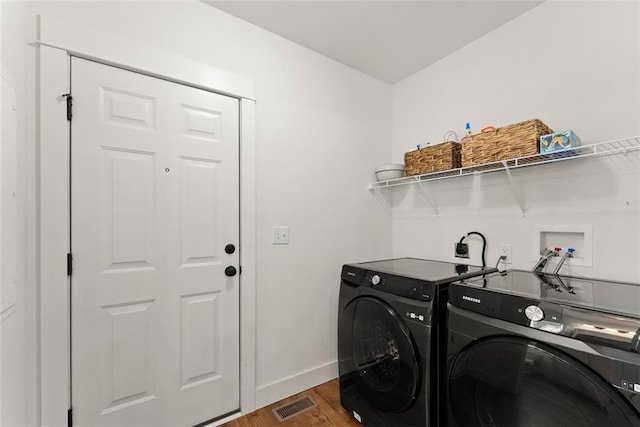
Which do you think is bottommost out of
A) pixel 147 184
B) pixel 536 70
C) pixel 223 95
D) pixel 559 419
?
pixel 559 419

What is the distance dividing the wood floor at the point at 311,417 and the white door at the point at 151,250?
0.42 feet

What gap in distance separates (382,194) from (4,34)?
2268 millimetres

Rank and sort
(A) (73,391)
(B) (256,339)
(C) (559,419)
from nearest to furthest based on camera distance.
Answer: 1. (C) (559,419)
2. (A) (73,391)
3. (B) (256,339)

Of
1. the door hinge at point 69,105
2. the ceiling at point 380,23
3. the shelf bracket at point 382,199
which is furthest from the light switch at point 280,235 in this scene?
the ceiling at point 380,23

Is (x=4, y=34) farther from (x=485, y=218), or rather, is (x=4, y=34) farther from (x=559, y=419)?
(x=485, y=218)

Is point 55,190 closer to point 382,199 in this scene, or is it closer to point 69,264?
point 69,264

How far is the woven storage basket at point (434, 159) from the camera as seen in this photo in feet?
6.05

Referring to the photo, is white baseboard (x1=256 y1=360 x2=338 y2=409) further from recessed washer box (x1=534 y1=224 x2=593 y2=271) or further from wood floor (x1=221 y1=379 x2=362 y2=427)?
recessed washer box (x1=534 y1=224 x2=593 y2=271)

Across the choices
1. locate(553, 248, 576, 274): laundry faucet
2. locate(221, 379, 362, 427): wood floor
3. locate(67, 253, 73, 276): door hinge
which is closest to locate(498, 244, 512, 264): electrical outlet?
locate(553, 248, 576, 274): laundry faucet

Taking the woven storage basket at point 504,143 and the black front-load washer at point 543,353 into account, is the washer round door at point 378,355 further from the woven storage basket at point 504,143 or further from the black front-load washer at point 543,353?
the woven storage basket at point 504,143

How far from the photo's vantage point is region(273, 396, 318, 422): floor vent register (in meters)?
1.75

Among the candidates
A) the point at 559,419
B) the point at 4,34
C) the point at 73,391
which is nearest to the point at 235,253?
the point at 73,391

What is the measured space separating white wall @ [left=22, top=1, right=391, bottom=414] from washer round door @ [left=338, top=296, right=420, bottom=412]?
0.39 meters

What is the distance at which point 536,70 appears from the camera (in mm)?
1667
